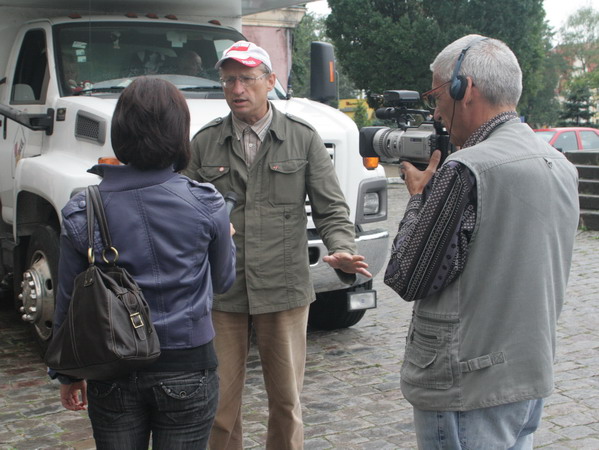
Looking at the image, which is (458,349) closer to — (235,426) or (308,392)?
(235,426)

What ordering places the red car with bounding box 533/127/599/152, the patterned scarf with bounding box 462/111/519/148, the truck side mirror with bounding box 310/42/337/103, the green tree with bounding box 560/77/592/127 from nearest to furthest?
the patterned scarf with bounding box 462/111/519/148, the truck side mirror with bounding box 310/42/337/103, the red car with bounding box 533/127/599/152, the green tree with bounding box 560/77/592/127

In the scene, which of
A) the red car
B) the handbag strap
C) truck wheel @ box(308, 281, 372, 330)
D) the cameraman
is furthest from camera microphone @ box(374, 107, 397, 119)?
the red car

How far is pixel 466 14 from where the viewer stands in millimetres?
30250

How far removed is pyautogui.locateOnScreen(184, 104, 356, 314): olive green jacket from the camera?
3807 millimetres

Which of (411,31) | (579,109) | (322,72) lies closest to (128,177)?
(322,72)

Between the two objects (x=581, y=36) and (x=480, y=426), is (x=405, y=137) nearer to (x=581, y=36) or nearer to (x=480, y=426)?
(x=480, y=426)

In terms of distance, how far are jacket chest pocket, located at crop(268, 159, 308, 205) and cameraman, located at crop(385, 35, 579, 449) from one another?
1423 millimetres

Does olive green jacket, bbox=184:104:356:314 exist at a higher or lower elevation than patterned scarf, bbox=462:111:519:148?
lower

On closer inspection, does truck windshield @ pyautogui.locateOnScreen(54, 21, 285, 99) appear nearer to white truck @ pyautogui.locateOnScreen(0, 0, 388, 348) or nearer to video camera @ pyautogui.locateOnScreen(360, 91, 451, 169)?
white truck @ pyautogui.locateOnScreen(0, 0, 388, 348)

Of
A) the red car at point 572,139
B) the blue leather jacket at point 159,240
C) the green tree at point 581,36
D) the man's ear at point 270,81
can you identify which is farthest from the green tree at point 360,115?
the green tree at point 581,36

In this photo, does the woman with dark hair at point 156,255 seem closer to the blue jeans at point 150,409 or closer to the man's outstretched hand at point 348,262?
the blue jeans at point 150,409

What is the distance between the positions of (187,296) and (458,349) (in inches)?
33.7

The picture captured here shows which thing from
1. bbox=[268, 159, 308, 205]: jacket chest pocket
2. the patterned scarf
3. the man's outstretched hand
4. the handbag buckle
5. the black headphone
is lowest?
the man's outstretched hand

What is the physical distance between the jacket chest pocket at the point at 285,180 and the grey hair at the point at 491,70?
1.45 meters
